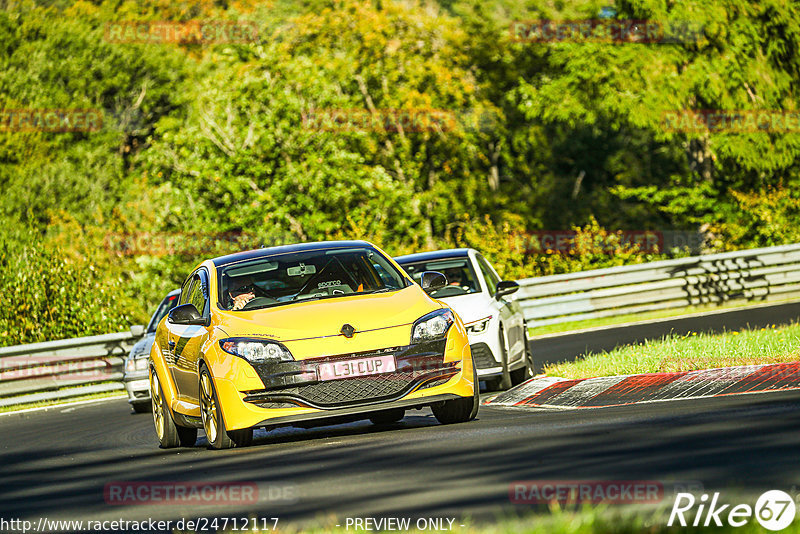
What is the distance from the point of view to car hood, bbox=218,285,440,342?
31.3ft

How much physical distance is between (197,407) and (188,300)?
1444mm

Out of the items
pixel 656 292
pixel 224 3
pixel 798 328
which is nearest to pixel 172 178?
pixel 656 292

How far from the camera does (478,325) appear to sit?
1423 centimetres

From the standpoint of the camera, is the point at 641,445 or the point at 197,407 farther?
the point at 197,407

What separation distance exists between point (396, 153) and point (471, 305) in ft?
105

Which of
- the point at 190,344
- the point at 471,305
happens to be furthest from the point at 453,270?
the point at 190,344

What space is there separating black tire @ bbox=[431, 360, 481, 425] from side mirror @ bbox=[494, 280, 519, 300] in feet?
13.9

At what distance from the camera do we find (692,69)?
33750 millimetres

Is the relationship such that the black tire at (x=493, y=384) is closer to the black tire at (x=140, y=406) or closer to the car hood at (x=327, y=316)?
the car hood at (x=327, y=316)

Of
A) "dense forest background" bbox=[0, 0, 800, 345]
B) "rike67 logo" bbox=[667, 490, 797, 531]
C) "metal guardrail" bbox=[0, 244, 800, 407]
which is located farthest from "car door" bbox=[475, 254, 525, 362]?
"dense forest background" bbox=[0, 0, 800, 345]

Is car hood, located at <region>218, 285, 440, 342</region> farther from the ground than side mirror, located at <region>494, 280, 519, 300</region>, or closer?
farther from the ground

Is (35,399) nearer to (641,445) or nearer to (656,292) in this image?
(656,292)

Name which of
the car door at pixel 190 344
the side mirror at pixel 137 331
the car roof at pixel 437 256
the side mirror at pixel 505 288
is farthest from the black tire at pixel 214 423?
the side mirror at pixel 137 331

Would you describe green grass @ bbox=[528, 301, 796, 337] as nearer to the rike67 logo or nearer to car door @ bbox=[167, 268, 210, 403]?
car door @ bbox=[167, 268, 210, 403]
